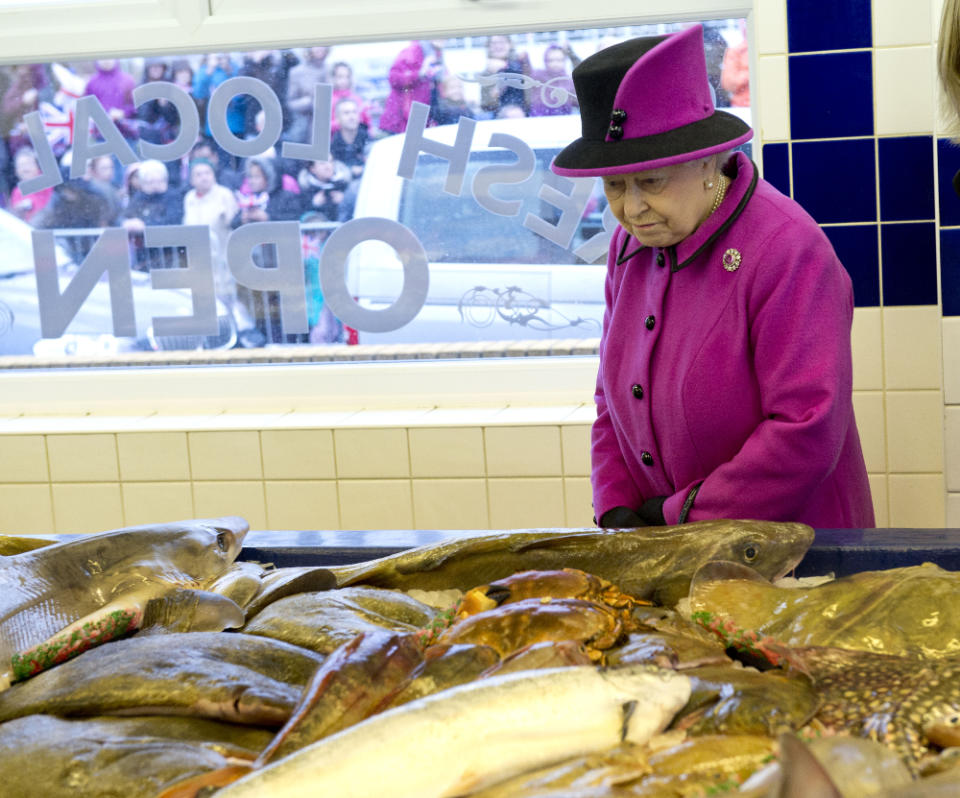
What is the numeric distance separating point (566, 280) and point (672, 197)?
1.66 meters

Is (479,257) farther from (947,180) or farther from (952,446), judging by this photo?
(952,446)

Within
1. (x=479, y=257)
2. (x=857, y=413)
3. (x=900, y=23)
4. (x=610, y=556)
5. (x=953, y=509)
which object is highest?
(x=900, y=23)

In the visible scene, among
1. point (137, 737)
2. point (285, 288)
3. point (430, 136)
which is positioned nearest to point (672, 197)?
point (137, 737)

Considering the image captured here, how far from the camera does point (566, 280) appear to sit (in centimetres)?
362

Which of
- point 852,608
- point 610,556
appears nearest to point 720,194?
point 610,556

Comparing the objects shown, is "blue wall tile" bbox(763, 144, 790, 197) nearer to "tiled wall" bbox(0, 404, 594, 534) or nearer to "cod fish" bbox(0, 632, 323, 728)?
"tiled wall" bbox(0, 404, 594, 534)

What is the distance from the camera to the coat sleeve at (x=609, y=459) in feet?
7.36

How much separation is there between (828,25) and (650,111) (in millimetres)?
1434

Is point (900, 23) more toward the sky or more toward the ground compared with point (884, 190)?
more toward the sky

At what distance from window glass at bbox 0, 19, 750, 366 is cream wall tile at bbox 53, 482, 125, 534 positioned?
21.5 inches

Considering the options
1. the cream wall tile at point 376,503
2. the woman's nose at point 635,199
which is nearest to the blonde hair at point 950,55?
the woman's nose at point 635,199

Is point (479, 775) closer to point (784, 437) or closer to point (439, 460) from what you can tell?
point (784, 437)

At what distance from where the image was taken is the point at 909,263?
312 cm

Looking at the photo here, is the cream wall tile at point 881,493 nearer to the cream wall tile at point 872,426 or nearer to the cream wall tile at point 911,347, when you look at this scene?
the cream wall tile at point 872,426
